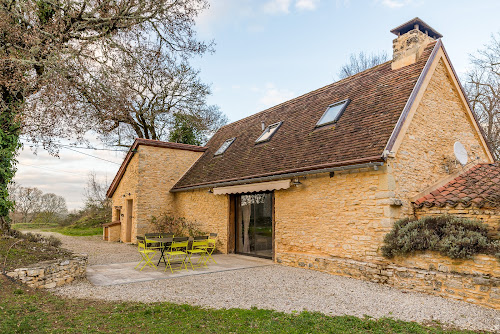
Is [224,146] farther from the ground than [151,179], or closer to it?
farther from the ground

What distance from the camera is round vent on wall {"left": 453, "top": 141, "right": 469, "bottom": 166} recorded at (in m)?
10.6

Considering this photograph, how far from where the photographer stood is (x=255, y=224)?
12070 millimetres

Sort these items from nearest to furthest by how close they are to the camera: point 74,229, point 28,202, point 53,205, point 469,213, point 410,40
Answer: point 469,213
point 410,40
point 74,229
point 28,202
point 53,205

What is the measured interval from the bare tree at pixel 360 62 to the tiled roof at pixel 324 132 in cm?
1710

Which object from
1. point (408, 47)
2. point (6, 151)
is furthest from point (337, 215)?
point (6, 151)

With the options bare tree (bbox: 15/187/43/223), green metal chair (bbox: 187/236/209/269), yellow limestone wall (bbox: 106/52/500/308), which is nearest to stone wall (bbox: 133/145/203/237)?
yellow limestone wall (bbox: 106/52/500/308)

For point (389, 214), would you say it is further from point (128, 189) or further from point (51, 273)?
point (128, 189)

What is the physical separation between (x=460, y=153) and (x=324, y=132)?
4.81 metres

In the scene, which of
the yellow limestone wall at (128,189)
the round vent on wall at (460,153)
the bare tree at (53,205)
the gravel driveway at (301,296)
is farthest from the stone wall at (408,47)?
the bare tree at (53,205)

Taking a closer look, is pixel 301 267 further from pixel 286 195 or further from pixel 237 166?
pixel 237 166

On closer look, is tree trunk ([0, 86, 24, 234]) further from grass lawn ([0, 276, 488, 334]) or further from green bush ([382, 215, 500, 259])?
green bush ([382, 215, 500, 259])

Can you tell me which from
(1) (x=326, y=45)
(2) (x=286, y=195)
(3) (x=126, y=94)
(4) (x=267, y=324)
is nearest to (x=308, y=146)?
(2) (x=286, y=195)

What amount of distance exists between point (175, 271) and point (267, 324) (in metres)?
5.19

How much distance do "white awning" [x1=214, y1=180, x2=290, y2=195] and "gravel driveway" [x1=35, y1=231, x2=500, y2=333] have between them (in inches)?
110
